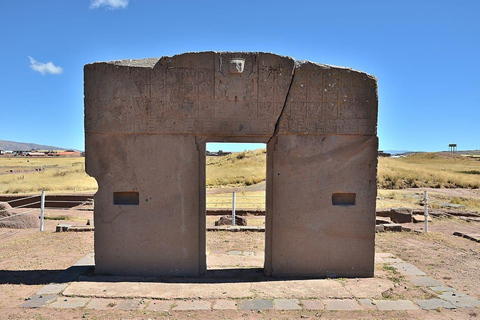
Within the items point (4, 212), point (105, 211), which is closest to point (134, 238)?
point (105, 211)

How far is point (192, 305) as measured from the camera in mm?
4367

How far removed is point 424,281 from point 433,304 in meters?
0.91

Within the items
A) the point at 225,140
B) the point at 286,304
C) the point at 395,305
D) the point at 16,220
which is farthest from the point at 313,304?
the point at 16,220

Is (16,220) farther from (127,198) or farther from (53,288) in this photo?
(127,198)

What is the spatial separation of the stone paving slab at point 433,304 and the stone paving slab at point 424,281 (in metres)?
0.57

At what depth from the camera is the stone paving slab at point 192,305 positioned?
4.29 meters

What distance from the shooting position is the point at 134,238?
5.34m

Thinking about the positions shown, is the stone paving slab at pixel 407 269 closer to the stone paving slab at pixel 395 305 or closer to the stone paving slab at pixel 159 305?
the stone paving slab at pixel 395 305

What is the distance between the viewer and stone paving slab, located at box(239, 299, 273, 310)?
4.32m

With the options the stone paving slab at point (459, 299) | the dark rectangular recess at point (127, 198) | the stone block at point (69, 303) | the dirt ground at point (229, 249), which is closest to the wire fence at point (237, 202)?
the dirt ground at point (229, 249)

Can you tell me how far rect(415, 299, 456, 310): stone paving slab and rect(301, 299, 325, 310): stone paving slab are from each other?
125cm

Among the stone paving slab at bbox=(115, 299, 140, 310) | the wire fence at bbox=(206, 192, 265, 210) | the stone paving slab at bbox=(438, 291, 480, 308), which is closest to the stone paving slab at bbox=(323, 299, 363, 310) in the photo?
the stone paving slab at bbox=(438, 291, 480, 308)

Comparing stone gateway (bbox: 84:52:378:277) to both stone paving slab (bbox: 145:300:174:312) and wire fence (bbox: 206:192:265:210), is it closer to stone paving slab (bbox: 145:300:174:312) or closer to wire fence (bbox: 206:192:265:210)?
stone paving slab (bbox: 145:300:174:312)

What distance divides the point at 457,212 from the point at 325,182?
9.00 m
